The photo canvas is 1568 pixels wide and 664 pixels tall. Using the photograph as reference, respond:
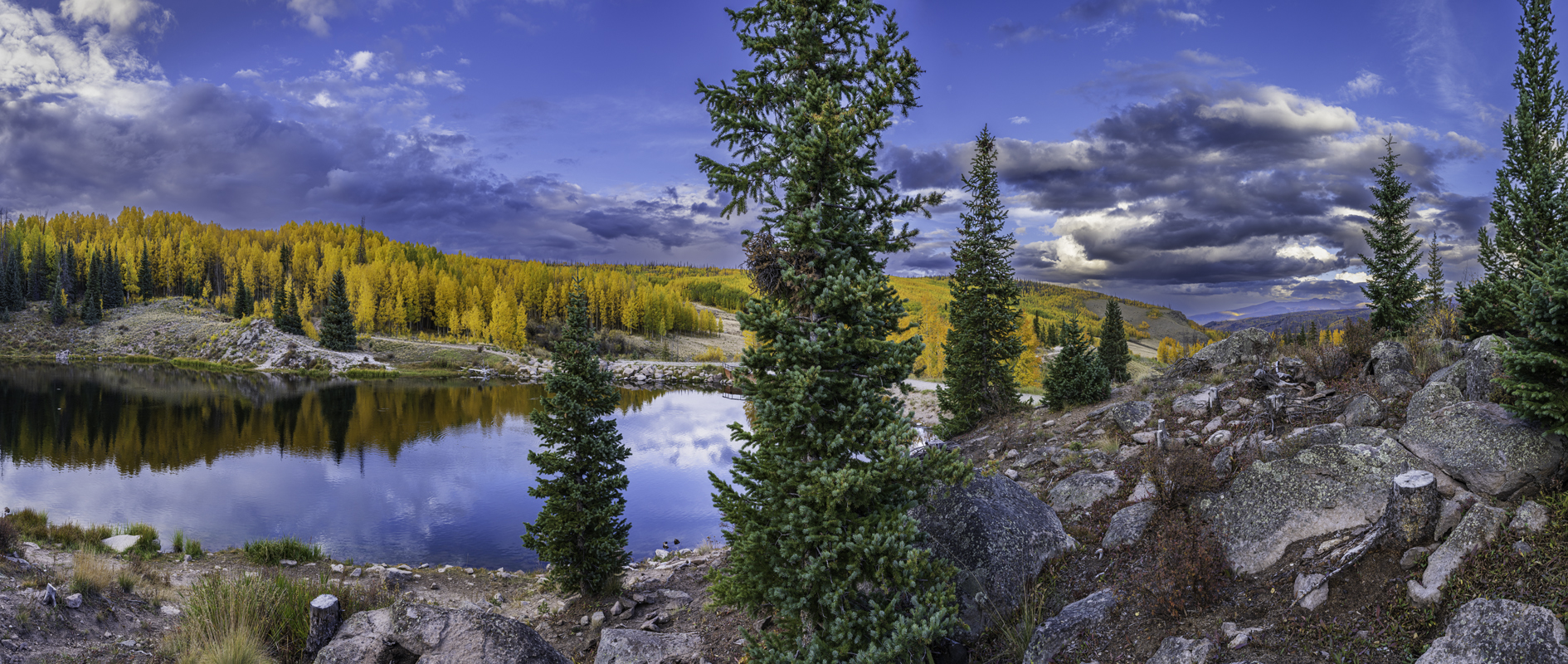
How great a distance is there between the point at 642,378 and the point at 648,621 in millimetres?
74617

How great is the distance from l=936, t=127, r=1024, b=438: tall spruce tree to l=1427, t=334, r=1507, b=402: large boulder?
47.9 feet

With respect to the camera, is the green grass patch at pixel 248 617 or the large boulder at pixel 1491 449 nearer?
the large boulder at pixel 1491 449

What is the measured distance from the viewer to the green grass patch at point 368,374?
7919 centimetres

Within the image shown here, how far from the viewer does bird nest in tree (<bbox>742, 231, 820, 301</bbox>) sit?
28.1 feet

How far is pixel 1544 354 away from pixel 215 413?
6774cm

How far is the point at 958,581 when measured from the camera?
879 centimetres

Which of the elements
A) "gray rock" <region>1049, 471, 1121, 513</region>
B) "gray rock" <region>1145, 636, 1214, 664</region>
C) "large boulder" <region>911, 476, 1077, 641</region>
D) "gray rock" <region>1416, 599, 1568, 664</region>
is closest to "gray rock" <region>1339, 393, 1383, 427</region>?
"gray rock" <region>1049, 471, 1121, 513</region>

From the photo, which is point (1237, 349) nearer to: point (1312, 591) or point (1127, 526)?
point (1127, 526)

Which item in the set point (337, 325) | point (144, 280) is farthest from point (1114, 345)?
point (144, 280)

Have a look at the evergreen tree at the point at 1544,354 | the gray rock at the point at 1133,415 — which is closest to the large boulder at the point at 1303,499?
the evergreen tree at the point at 1544,354

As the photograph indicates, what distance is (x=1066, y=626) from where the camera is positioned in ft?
25.3

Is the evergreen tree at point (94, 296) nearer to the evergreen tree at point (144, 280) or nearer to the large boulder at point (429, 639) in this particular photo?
the evergreen tree at point (144, 280)

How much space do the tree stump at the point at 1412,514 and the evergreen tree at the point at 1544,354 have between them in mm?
1452

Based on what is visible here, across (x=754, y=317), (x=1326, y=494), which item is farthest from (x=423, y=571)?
(x=1326, y=494)
